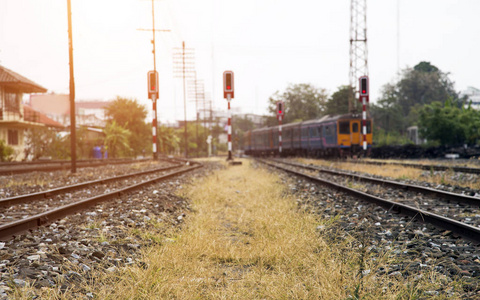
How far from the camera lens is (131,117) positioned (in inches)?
1927

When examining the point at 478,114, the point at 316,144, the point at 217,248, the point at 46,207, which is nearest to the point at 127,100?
the point at 316,144

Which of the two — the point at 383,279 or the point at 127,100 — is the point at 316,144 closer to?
the point at 383,279

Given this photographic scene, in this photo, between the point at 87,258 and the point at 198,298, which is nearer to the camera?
the point at 198,298

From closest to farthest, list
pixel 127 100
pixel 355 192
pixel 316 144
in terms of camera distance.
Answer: pixel 355 192 → pixel 316 144 → pixel 127 100

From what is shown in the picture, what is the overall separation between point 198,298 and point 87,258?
143 centimetres

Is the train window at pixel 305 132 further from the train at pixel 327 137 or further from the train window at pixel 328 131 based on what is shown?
the train window at pixel 328 131

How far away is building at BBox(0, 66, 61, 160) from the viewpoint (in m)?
30.9

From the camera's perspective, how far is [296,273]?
371cm

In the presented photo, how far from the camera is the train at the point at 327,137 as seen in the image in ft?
77.7

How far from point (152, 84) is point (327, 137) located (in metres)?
10.6

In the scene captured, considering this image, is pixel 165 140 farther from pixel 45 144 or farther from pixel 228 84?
pixel 228 84

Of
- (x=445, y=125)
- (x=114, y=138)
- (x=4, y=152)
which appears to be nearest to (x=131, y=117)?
(x=114, y=138)

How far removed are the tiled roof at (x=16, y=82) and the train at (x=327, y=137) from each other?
19.6m

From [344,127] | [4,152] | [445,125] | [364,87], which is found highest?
[364,87]
